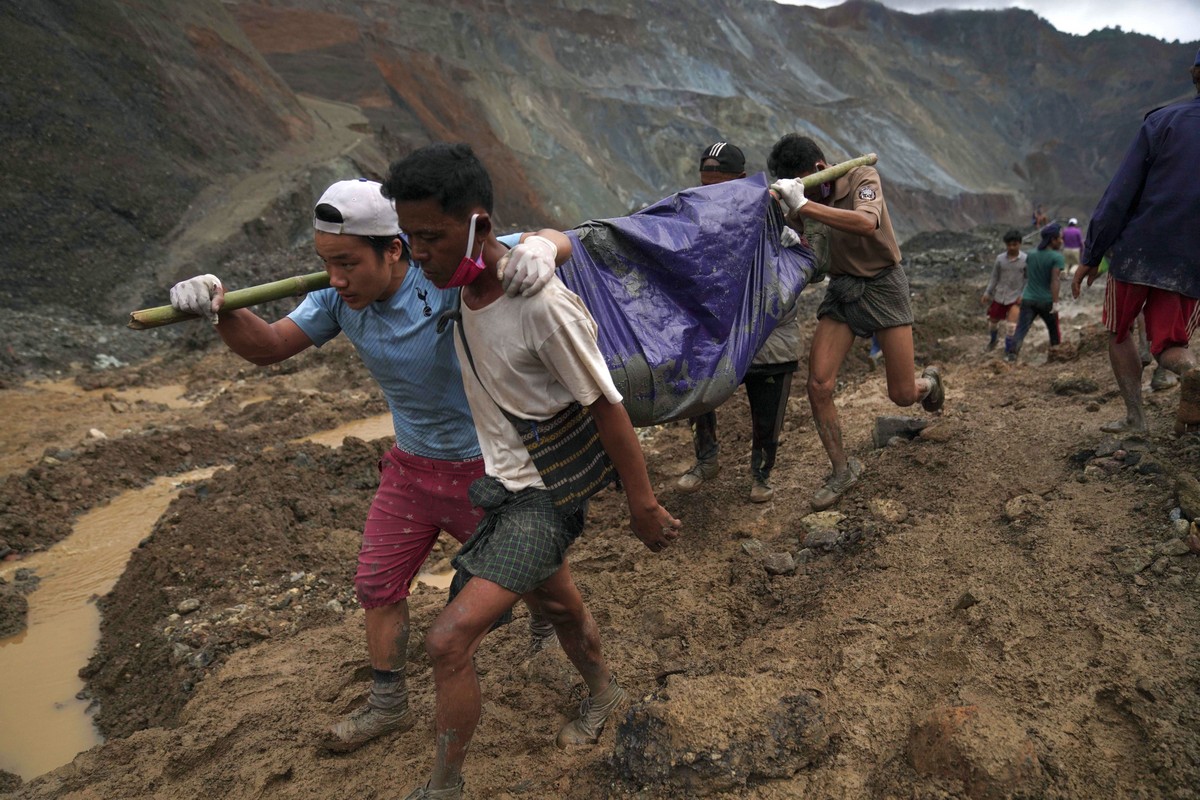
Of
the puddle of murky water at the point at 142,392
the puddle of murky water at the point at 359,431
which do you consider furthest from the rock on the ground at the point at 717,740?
the puddle of murky water at the point at 142,392

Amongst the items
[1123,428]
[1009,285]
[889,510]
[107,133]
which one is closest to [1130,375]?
[1123,428]

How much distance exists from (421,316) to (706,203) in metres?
1.19

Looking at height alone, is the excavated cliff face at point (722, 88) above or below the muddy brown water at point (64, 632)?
above

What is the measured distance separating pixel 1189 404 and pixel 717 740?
112 inches

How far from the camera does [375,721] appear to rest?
9.29 feet

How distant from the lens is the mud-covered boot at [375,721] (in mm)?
2816

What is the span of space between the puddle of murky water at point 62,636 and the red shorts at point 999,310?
756cm

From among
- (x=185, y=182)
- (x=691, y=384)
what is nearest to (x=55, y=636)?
(x=691, y=384)

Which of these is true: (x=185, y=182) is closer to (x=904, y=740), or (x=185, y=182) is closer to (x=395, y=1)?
(x=395, y=1)

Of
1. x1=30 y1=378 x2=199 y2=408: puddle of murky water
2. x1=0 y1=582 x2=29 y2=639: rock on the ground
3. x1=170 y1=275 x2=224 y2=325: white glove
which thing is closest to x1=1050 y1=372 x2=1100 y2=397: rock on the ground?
x1=170 y1=275 x2=224 y2=325: white glove

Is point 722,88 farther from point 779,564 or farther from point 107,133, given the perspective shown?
point 779,564

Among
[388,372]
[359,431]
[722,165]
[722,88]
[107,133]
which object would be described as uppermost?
[722,88]

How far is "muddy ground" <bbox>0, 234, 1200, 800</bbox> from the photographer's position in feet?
7.21

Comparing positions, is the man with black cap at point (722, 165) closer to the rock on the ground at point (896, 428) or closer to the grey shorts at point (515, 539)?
the rock on the ground at point (896, 428)
